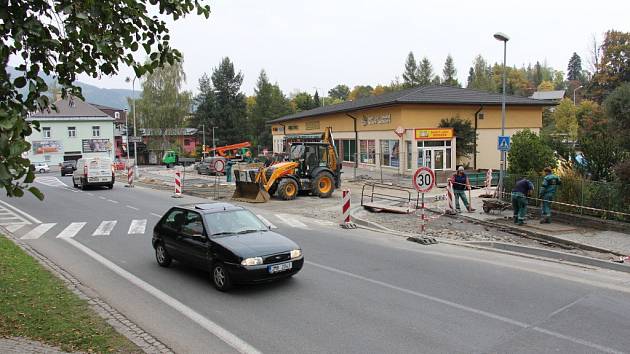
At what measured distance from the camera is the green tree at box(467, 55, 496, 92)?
124 metres

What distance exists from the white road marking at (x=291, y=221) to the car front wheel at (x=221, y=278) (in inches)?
299

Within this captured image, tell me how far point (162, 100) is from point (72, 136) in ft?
46.9

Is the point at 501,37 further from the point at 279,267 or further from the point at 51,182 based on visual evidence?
the point at 51,182

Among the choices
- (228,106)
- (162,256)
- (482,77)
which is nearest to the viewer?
(162,256)

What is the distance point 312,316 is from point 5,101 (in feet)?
15.9

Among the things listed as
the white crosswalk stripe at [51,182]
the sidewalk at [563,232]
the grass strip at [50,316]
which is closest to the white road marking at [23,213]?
the grass strip at [50,316]

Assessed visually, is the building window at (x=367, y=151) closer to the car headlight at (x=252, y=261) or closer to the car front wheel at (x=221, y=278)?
the car front wheel at (x=221, y=278)

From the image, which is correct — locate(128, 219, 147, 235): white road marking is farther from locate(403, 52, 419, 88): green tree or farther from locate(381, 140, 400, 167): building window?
locate(403, 52, 419, 88): green tree

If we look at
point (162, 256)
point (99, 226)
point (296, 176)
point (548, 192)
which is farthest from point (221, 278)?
point (296, 176)

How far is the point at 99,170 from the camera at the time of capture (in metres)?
32.0

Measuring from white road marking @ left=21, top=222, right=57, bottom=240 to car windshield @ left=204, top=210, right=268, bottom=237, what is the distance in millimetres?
8152

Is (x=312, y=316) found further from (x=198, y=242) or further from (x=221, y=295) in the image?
(x=198, y=242)

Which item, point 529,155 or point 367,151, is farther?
point 367,151

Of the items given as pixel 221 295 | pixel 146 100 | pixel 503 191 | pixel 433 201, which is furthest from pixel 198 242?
pixel 146 100
